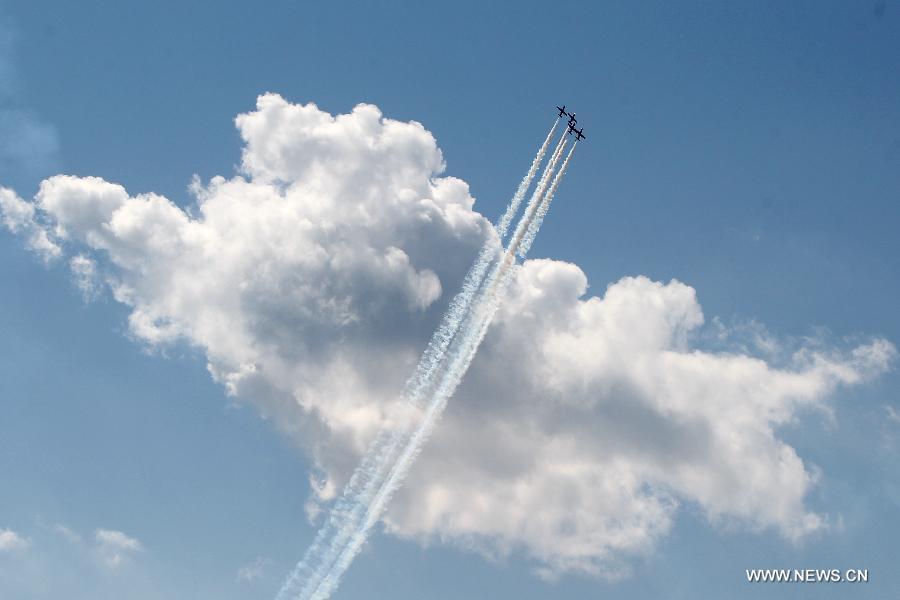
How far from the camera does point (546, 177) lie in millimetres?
136875

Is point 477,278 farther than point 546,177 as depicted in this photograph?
No

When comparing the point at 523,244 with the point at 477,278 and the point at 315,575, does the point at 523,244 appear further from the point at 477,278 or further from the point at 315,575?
the point at 315,575

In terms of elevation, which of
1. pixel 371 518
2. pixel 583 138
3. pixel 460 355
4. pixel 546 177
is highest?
pixel 583 138

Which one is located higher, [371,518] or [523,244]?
[523,244]

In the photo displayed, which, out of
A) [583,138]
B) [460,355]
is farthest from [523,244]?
[583,138]

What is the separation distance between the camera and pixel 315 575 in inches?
4995

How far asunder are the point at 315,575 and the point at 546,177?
80.2 metres

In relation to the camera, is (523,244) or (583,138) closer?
(523,244)

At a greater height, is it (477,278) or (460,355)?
(477,278)

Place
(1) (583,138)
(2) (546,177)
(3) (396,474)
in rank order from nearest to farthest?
(3) (396,474) → (2) (546,177) → (1) (583,138)

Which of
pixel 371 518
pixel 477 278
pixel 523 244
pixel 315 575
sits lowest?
pixel 315 575

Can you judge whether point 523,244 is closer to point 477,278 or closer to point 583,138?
point 477,278

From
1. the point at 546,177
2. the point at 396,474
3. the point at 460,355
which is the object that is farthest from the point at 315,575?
the point at 546,177

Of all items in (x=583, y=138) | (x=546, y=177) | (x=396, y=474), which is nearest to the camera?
(x=396, y=474)
